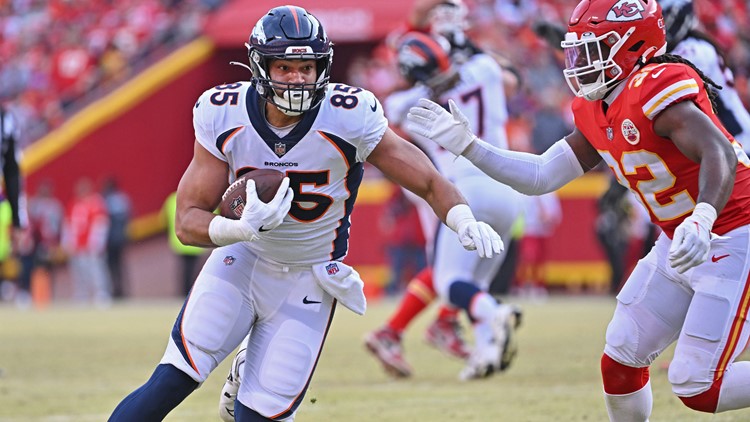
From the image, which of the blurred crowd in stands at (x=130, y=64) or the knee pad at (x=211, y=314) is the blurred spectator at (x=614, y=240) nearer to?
the blurred crowd in stands at (x=130, y=64)

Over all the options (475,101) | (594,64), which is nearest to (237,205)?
(594,64)

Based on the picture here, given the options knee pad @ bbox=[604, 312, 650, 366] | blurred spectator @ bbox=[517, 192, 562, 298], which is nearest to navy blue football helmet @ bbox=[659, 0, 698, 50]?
knee pad @ bbox=[604, 312, 650, 366]

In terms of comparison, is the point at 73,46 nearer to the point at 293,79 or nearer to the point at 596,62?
A: the point at 293,79

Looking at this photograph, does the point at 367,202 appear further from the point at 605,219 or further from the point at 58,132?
the point at 58,132

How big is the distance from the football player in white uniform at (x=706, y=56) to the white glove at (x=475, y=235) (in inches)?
104

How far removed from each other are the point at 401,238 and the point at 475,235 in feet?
40.3

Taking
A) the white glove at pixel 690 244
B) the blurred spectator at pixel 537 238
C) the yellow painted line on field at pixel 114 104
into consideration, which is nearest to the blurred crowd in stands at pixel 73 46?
the yellow painted line on field at pixel 114 104

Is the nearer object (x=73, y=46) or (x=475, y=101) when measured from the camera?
(x=475, y=101)

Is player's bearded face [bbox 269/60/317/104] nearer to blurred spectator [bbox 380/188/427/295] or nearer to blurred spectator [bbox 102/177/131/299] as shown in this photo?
blurred spectator [bbox 380/188/427/295]

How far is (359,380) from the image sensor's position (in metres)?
7.52

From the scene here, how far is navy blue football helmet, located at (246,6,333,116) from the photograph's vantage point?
13.9ft

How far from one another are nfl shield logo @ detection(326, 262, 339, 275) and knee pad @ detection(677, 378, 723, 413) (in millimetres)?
1355

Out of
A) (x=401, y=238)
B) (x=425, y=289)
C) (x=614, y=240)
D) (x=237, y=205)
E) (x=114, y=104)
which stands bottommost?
(x=114, y=104)

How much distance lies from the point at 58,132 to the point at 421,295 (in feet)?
42.6
